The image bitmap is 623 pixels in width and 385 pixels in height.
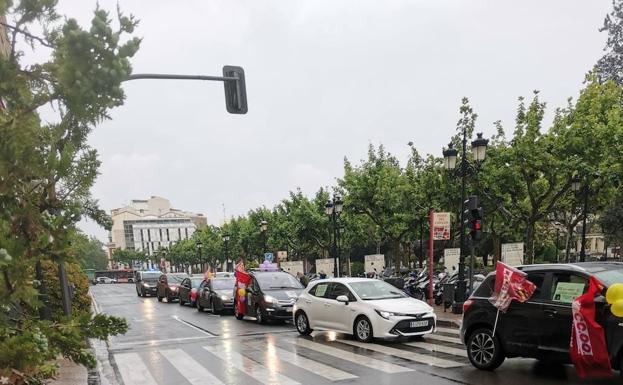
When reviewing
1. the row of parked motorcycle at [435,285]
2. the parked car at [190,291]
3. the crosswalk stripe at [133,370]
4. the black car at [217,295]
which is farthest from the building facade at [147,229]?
the crosswalk stripe at [133,370]

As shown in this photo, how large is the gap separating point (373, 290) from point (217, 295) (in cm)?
937

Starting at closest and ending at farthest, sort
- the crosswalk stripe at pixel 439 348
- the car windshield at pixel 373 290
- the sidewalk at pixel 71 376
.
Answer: the sidewalk at pixel 71 376 → the crosswalk stripe at pixel 439 348 → the car windshield at pixel 373 290

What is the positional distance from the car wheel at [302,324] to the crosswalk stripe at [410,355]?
186 centimetres

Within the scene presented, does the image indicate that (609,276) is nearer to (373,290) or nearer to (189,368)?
(373,290)

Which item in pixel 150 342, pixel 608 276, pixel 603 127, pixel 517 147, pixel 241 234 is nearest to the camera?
pixel 608 276

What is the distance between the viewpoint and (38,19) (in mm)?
2902

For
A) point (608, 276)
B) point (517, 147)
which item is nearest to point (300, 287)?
point (517, 147)

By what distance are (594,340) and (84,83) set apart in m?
6.78

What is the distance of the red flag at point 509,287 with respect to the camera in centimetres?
789

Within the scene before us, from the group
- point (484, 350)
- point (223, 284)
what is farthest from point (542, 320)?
point (223, 284)

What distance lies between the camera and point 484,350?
850cm

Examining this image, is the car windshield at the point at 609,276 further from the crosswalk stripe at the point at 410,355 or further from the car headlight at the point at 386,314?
the car headlight at the point at 386,314

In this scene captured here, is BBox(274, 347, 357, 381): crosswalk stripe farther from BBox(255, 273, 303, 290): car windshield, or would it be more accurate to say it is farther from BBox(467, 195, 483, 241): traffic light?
BBox(467, 195, 483, 241): traffic light

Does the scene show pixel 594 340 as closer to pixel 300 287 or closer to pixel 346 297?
pixel 346 297
